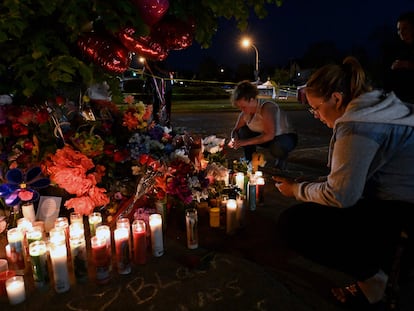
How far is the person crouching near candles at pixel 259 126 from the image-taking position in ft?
13.5

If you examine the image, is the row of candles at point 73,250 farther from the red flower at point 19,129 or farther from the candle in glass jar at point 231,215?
the red flower at point 19,129

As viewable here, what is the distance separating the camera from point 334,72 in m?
2.01

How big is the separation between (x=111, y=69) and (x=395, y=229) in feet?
7.10

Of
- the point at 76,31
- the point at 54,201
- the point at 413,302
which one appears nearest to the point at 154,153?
the point at 54,201

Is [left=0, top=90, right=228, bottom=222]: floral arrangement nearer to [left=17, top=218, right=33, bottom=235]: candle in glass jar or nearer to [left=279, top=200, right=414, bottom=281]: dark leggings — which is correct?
[left=17, top=218, right=33, bottom=235]: candle in glass jar

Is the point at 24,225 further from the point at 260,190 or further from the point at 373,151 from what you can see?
the point at 373,151

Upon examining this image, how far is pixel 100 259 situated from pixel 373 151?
5.78 feet

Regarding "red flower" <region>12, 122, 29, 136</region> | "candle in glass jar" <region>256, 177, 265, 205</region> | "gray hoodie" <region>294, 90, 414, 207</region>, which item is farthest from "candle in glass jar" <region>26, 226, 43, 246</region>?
"candle in glass jar" <region>256, 177, 265, 205</region>

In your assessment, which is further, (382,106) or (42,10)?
(42,10)

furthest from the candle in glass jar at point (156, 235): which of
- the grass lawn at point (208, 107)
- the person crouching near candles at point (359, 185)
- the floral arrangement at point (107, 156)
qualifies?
the grass lawn at point (208, 107)

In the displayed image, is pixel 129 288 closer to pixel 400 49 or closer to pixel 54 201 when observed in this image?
pixel 54 201

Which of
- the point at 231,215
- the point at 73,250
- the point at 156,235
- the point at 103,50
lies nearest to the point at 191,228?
the point at 156,235

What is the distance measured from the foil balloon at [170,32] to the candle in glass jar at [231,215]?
1.37 meters

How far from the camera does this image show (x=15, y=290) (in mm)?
2227
